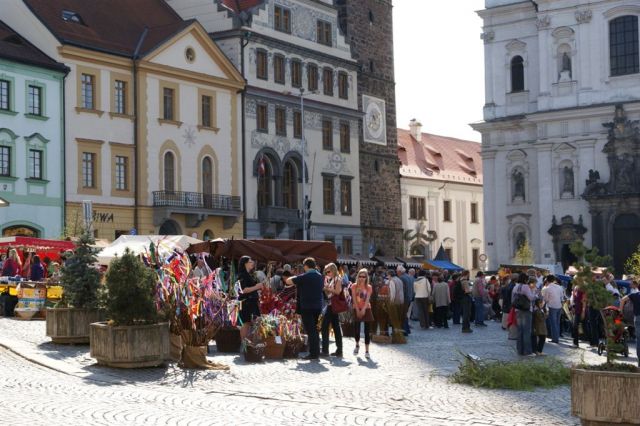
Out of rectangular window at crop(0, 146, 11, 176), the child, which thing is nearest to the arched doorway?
rectangular window at crop(0, 146, 11, 176)

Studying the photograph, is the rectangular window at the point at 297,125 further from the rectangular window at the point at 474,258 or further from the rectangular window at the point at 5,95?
the rectangular window at the point at 474,258

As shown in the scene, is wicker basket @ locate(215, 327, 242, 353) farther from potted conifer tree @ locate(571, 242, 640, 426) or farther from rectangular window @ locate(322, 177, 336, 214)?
rectangular window @ locate(322, 177, 336, 214)

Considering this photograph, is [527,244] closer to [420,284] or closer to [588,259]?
[420,284]

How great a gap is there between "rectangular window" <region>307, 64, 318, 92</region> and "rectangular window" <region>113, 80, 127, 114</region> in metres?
12.8

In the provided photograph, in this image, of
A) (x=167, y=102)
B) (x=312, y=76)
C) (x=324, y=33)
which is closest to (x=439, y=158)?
(x=324, y=33)

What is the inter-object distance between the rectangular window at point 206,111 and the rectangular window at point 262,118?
3228 millimetres

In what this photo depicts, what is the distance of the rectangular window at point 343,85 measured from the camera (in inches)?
2338

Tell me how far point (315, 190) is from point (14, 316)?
98.4ft

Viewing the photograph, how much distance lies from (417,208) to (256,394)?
6612cm

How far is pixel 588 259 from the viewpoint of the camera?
1151 centimetres

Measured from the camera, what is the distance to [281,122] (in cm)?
5503

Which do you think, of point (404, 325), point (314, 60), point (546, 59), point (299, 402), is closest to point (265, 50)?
point (314, 60)

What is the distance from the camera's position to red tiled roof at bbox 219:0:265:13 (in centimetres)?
5369

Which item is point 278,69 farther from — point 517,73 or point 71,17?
point 517,73
